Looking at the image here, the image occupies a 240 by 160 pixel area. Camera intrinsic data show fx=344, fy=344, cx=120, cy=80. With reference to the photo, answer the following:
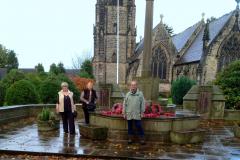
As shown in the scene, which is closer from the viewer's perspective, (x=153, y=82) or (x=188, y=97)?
(x=153, y=82)

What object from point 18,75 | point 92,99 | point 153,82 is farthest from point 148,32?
point 18,75

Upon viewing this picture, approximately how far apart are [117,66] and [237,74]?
1170 inches

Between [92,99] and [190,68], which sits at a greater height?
[190,68]

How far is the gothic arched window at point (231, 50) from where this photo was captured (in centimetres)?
4159

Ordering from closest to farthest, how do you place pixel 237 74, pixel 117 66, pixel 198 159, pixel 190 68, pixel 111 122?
1. pixel 198 159
2. pixel 111 122
3. pixel 237 74
4. pixel 190 68
5. pixel 117 66

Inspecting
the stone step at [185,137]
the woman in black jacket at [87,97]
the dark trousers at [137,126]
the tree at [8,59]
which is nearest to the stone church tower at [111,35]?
the tree at [8,59]

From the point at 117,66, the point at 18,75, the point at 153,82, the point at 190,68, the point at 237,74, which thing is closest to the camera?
the point at 153,82

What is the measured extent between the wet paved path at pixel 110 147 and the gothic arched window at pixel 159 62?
118 ft

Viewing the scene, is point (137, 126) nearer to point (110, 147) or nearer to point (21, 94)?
point (110, 147)

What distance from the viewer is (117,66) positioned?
157 feet

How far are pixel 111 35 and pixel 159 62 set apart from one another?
830 cm

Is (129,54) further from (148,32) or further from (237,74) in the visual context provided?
(148,32)

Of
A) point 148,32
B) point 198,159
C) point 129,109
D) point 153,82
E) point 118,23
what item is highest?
point 118,23

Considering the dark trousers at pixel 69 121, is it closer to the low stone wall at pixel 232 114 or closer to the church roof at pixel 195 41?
the low stone wall at pixel 232 114
